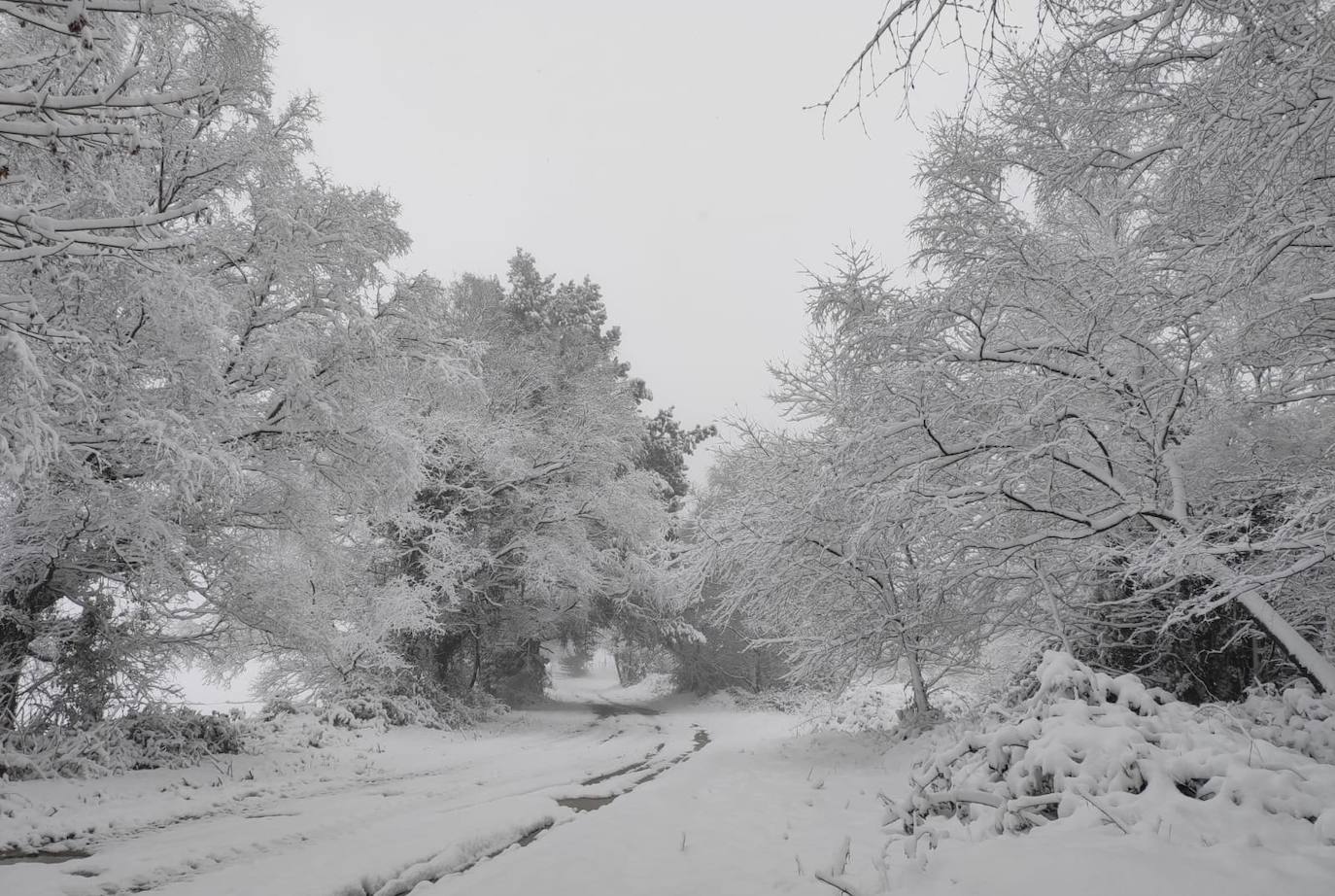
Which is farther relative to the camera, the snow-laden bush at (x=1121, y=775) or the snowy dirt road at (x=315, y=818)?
the snowy dirt road at (x=315, y=818)

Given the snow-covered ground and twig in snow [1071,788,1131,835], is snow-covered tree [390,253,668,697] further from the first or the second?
twig in snow [1071,788,1131,835]

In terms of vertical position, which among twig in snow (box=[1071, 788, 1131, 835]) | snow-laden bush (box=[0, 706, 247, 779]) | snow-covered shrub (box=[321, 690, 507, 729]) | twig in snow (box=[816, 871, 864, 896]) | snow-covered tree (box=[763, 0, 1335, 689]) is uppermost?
snow-covered tree (box=[763, 0, 1335, 689])

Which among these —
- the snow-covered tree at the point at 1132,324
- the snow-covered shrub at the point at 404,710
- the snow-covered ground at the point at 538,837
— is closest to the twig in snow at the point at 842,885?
the snow-covered ground at the point at 538,837

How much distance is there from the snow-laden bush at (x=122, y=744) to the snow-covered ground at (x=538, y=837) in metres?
0.30

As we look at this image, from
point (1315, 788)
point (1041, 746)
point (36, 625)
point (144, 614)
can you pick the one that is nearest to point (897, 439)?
point (1041, 746)

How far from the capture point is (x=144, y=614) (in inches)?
285

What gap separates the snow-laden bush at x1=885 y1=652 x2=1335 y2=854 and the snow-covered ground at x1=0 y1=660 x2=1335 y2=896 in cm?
20

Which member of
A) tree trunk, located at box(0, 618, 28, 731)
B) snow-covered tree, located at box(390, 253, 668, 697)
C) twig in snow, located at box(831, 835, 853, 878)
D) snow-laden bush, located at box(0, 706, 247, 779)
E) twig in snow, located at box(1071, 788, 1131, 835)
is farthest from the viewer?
snow-covered tree, located at box(390, 253, 668, 697)

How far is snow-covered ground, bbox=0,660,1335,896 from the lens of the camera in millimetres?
2703

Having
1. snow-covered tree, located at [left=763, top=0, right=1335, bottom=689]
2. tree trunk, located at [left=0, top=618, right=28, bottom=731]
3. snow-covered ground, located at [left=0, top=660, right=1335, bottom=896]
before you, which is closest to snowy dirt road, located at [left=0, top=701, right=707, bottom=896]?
snow-covered ground, located at [left=0, top=660, right=1335, bottom=896]

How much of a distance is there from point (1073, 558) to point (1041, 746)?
121 inches

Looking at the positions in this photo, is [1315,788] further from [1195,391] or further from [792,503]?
[792,503]

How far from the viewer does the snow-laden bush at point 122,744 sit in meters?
5.88

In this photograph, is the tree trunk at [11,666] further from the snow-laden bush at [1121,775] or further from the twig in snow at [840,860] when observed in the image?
the snow-laden bush at [1121,775]
